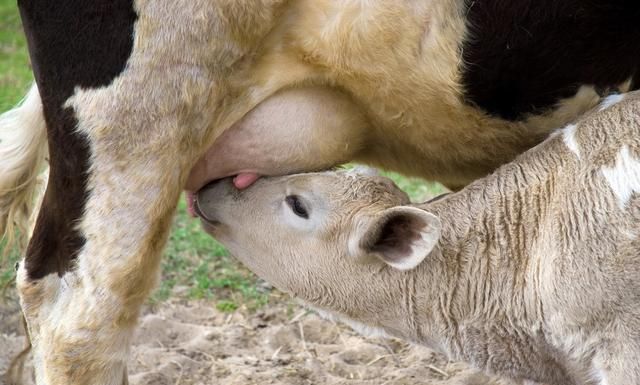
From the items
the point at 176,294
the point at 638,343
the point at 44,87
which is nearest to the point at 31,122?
the point at 44,87

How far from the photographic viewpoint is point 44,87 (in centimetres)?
487

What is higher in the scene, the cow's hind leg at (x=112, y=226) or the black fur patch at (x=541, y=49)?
the black fur patch at (x=541, y=49)

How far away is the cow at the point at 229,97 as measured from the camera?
4766 millimetres

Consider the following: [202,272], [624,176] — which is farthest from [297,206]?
[202,272]

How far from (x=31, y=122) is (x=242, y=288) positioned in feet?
7.11

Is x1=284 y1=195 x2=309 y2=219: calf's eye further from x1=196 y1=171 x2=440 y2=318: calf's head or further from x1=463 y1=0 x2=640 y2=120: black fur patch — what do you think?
x1=463 y1=0 x2=640 y2=120: black fur patch

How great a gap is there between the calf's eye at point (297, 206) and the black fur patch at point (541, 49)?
862 mm

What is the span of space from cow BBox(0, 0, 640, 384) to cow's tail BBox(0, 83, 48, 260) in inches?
34.3

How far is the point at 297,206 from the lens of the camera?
5.28m

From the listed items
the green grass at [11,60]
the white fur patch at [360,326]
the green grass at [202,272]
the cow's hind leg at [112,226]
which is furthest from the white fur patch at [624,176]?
the green grass at [11,60]

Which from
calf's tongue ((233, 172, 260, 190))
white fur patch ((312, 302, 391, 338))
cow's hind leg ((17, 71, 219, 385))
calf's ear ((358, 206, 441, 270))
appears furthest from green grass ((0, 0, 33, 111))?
calf's ear ((358, 206, 441, 270))

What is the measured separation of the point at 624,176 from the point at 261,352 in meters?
2.76

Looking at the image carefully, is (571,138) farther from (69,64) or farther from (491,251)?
(69,64)

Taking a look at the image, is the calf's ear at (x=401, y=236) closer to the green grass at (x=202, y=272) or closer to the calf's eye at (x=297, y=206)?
the calf's eye at (x=297, y=206)
